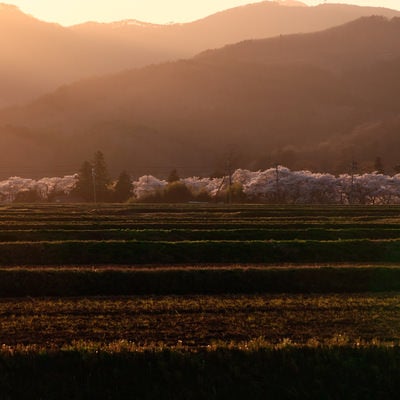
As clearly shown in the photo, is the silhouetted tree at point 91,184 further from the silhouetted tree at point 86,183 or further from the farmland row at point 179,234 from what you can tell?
the farmland row at point 179,234

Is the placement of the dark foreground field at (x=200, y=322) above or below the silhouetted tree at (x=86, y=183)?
below

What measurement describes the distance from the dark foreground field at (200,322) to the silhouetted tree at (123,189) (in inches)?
3600

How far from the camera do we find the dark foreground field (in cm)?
1530

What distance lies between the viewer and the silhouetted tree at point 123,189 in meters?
127

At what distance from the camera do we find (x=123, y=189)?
419 ft

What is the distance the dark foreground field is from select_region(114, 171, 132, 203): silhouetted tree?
300ft

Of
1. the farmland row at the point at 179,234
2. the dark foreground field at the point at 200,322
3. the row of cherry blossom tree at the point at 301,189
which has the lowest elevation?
the dark foreground field at the point at 200,322

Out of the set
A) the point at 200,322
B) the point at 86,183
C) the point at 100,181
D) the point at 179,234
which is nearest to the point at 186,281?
the point at 200,322

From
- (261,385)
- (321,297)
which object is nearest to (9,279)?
(321,297)

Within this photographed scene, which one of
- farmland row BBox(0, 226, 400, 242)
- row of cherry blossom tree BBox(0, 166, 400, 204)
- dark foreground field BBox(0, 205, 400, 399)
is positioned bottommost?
dark foreground field BBox(0, 205, 400, 399)

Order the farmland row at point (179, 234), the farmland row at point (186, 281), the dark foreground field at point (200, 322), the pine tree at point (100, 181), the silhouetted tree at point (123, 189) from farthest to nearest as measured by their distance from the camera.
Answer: the pine tree at point (100, 181) < the silhouetted tree at point (123, 189) < the farmland row at point (179, 234) < the farmland row at point (186, 281) < the dark foreground field at point (200, 322)

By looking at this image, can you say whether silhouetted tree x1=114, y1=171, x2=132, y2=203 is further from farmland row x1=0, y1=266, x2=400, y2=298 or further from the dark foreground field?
farmland row x1=0, y1=266, x2=400, y2=298

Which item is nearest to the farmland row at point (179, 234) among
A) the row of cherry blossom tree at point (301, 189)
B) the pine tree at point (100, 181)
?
the row of cherry blossom tree at point (301, 189)

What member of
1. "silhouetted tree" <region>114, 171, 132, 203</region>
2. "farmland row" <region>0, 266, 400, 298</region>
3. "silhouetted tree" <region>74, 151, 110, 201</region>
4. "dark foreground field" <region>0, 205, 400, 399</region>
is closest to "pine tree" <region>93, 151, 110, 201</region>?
"silhouetted tree" <region>74, 151, 110, 201</region>
